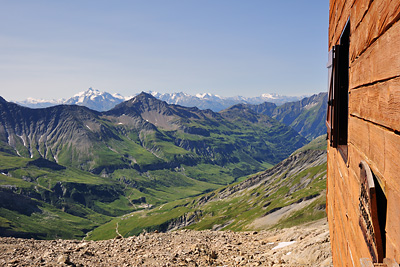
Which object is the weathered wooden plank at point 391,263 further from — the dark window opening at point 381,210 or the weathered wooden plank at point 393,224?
the dark window opening at point 381,210

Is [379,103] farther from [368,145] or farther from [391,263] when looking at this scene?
[391,263]

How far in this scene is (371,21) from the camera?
3.66 meters

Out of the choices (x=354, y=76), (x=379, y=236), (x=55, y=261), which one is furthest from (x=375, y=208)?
(x=55, y=261)

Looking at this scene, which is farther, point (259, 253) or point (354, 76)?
point (259, 253)

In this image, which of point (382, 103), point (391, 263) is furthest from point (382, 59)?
point (391, 263)

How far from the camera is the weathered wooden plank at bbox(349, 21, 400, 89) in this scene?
107 inches

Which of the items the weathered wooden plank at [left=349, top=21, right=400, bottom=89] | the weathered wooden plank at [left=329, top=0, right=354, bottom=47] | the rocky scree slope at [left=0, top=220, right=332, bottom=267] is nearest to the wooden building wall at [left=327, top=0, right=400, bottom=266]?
the weathered wooden plank at [left=349, top=21, right=400, bottom=89]

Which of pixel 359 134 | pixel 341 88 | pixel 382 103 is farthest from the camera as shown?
pixel 341 88

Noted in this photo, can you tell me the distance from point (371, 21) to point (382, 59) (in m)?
0.80

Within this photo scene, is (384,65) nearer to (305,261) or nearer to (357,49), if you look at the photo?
(357,49)

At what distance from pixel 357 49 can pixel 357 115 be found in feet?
3.63

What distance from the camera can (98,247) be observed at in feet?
77.6

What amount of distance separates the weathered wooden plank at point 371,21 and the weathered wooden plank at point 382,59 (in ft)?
0.27

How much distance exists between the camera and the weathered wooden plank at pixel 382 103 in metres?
2.72
